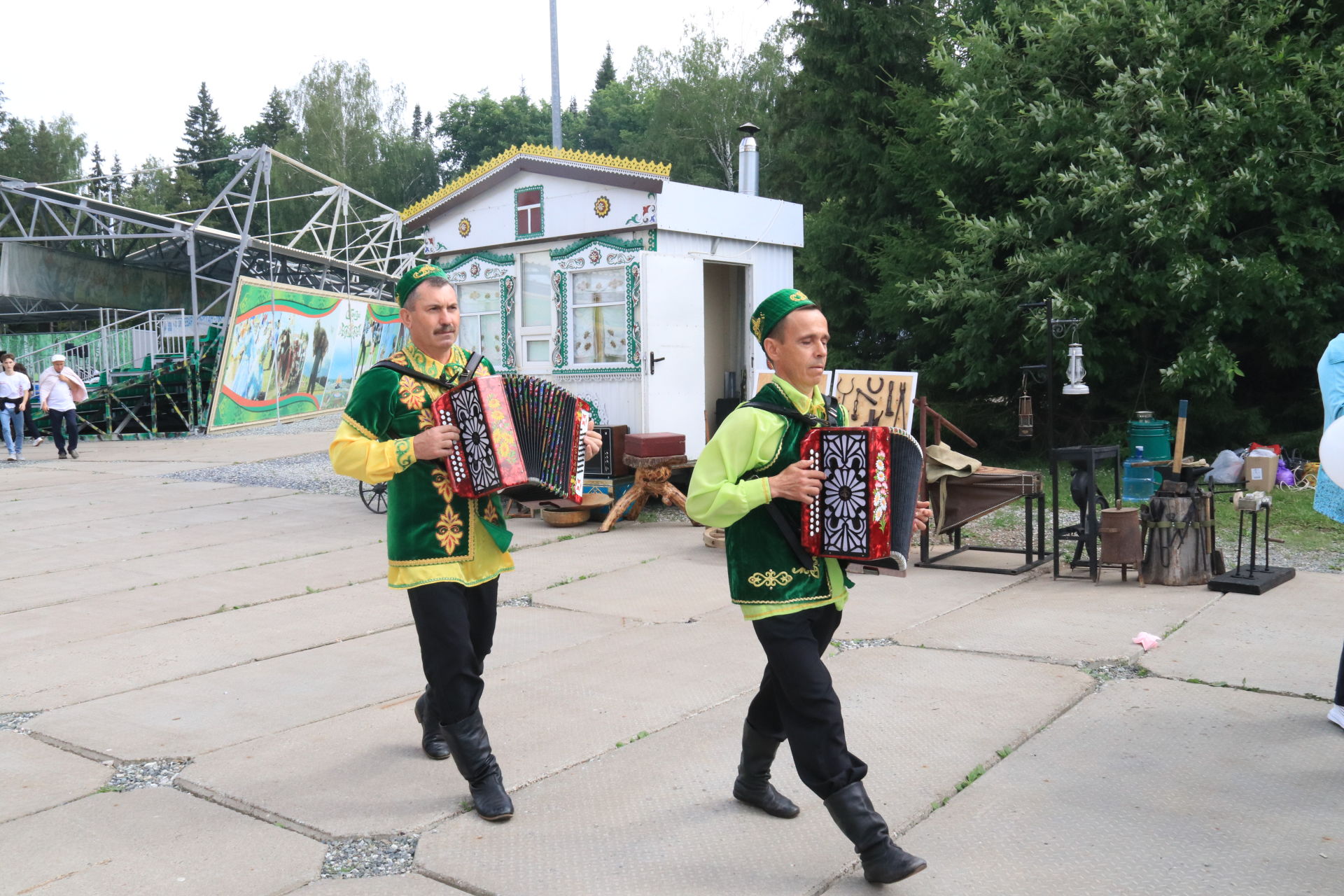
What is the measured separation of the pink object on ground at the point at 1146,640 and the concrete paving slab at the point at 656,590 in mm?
2396

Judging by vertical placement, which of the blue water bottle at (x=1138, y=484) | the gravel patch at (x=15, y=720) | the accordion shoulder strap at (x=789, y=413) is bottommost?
the gravel patch at (x=15, y=720)

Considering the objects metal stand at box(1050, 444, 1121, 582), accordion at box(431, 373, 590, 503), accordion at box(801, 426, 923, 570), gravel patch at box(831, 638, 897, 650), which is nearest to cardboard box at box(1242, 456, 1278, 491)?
metal stand at box(1050, 444, 1121, 582)

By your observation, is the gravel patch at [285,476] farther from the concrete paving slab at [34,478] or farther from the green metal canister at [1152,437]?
the green metal canister at [1152,437]

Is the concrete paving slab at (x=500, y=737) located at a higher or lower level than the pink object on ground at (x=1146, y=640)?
lower

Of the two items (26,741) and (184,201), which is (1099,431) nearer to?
(26,741)

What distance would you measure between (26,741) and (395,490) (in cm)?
237

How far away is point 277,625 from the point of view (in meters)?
6.88

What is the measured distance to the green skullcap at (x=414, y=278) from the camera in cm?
391

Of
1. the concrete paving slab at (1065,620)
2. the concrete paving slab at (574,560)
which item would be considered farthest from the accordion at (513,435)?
the concrete paving slab at (574,560)

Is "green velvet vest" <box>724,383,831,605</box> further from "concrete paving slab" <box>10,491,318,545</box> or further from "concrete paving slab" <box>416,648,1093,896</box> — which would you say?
"concrete paving slab" <box>10,491,318,545</box>

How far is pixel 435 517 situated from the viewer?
12.7ft

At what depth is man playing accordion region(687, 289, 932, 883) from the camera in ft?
10.3

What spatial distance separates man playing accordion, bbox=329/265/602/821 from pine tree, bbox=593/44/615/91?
88.7m

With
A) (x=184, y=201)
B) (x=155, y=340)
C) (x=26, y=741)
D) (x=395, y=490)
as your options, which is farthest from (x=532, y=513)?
(x=184, y=201)
